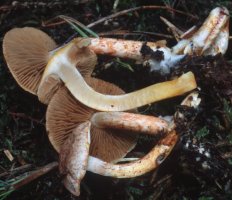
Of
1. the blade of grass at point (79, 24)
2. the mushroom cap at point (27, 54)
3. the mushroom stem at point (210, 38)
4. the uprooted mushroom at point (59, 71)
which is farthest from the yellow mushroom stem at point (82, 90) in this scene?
the mushroom stem at point (210, 38)

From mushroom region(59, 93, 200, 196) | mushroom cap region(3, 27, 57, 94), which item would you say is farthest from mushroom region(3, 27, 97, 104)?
mushroom region(59, 93, 200, 196)

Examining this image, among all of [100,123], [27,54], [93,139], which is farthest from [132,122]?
[27,54]

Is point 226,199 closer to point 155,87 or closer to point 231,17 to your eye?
point 155,87

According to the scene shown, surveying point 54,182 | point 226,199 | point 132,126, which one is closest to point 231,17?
point 132,126

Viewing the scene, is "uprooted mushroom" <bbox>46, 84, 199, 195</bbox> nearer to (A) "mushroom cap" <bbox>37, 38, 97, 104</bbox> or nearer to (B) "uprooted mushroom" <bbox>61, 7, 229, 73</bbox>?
(A) "mushroom cap" <bbox>37, 38, 97, 104</bbox>

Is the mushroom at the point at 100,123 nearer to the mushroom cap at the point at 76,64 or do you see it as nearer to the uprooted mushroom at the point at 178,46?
the mushroom cap at the point at 76,64

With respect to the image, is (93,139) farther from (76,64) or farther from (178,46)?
(178,46)
